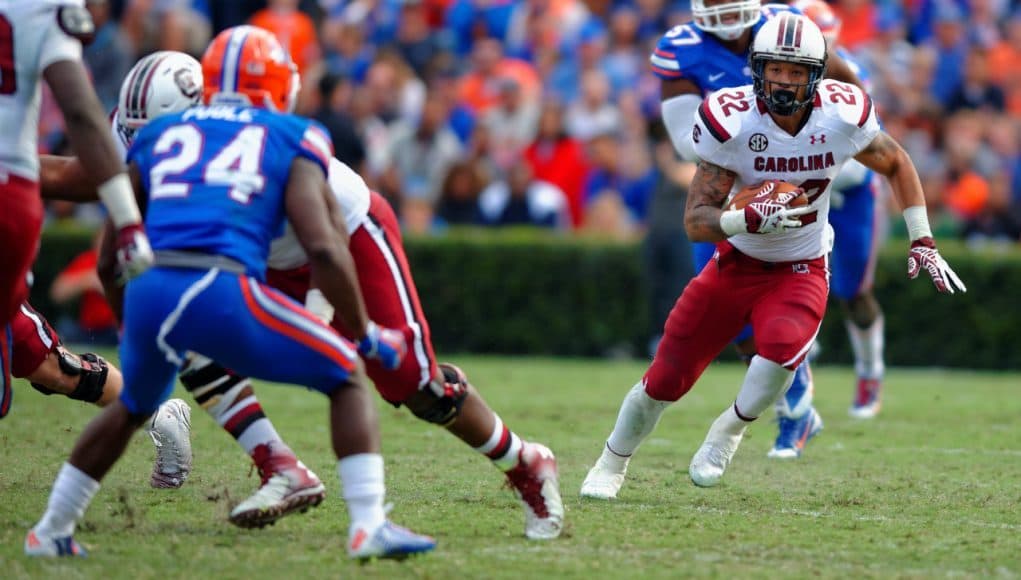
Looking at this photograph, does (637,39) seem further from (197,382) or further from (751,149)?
(197,382)

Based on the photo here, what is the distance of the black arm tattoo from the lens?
219 inches

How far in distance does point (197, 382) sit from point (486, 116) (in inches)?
358

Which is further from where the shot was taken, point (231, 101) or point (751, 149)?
point (751, 149)

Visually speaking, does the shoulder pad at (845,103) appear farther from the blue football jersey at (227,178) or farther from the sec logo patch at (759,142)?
the blue football jersey at (227,178)

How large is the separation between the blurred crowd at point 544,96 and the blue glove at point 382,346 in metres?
7.61

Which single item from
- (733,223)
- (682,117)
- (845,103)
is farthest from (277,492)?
→ (682,117)

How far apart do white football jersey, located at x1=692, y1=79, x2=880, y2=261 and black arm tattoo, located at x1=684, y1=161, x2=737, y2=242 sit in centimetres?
4

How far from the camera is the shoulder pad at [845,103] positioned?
569 centimetres

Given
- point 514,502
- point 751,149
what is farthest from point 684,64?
point 514,502

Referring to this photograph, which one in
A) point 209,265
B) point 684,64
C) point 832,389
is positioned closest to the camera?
point 209,265

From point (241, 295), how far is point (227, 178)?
354 millimetres

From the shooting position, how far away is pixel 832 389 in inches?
414

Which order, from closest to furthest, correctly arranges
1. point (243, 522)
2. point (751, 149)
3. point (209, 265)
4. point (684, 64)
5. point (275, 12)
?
point (209, 265), point (243, 522), point (751, 149), point (684, 64), point (275, 12)

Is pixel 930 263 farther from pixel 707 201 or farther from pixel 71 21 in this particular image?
pixel 71 21
